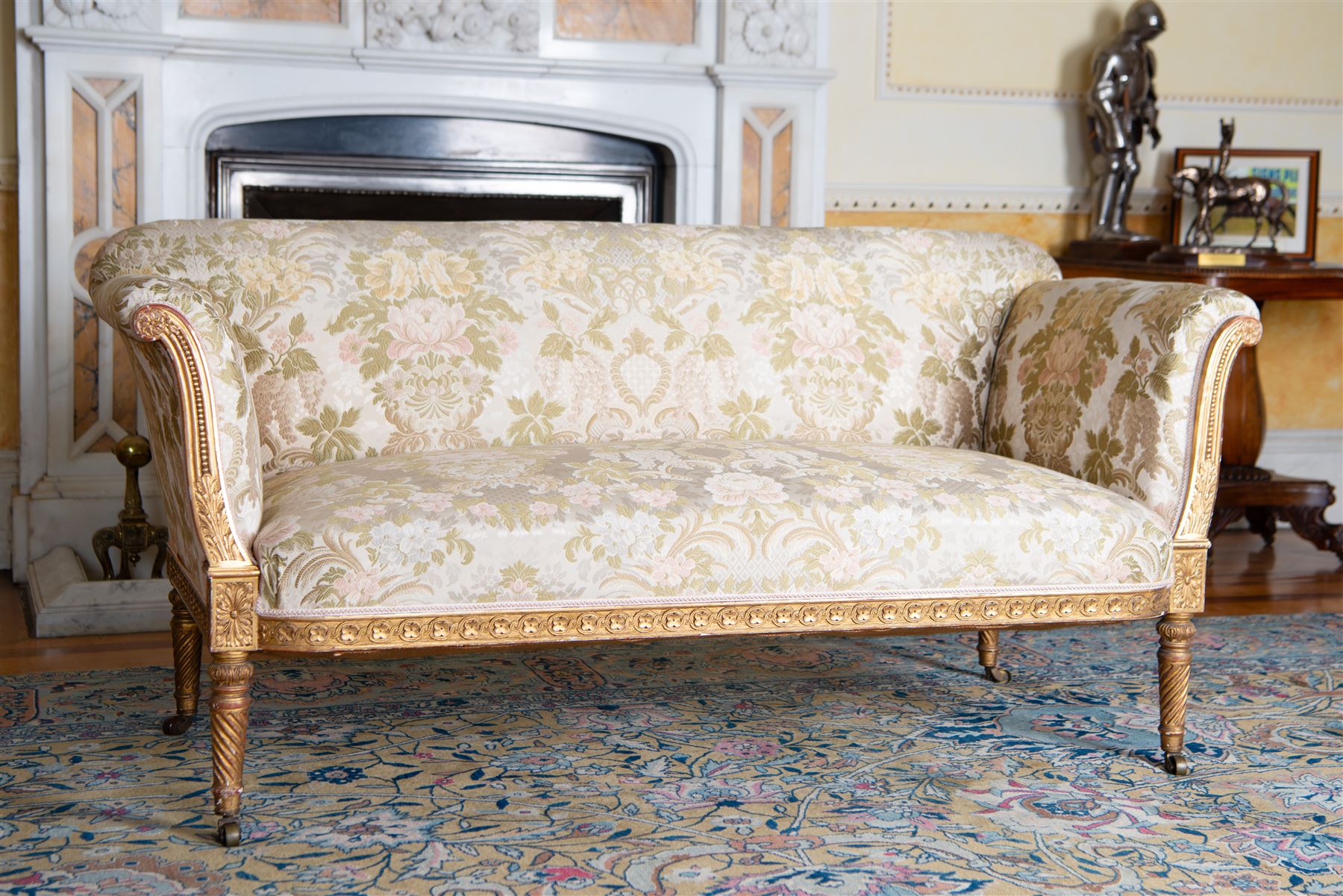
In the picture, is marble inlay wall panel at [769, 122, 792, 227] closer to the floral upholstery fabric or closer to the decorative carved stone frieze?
the floral upholstery fabric

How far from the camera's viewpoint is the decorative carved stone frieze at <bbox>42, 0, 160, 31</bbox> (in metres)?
3.28

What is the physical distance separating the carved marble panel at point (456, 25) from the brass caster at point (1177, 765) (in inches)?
96.1

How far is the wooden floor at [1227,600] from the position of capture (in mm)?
2684

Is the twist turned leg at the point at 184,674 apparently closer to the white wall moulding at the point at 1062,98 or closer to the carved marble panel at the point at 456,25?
the carved marble panel at the point at 456,25

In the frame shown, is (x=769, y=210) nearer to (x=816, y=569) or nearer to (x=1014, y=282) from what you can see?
(x=1014, y=282)

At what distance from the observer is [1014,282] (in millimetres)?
2553

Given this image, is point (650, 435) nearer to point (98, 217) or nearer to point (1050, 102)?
point (98, 217)

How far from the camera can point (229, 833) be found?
5.80ft

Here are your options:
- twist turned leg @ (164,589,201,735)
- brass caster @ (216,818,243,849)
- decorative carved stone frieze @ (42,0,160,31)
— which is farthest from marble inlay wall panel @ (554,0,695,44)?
brass caster @ (216,818,243,849)

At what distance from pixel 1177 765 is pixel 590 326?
115cm

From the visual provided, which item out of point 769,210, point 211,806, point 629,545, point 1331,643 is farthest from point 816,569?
point 769,210

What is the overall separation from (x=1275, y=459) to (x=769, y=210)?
191cm

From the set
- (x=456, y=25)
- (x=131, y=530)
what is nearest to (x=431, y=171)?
(x=456, y=25)

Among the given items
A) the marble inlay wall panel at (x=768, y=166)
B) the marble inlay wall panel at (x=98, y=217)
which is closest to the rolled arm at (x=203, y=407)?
the marble inlay wall panel at (x=98, y=217)
